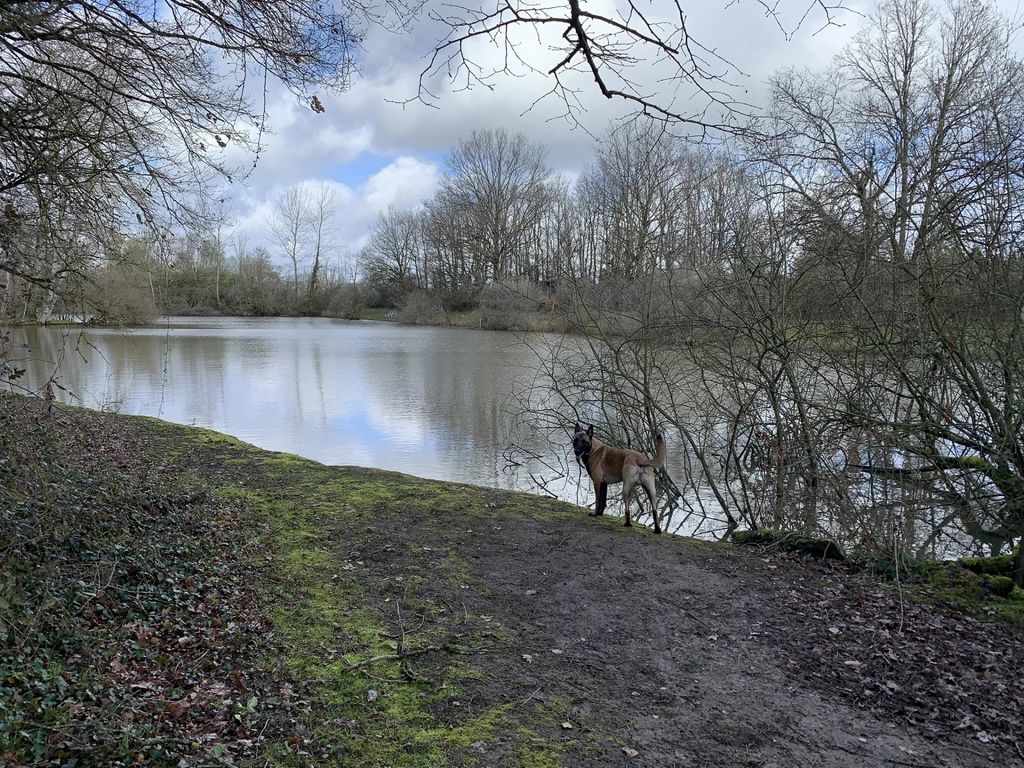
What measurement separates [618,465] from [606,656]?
115 inches

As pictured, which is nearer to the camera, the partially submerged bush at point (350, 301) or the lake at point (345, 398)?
the lake at point (345, 398)

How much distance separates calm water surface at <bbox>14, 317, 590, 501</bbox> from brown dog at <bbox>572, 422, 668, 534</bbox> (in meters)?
2.80

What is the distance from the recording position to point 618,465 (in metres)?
6.54

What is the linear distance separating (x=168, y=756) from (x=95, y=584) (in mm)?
1598

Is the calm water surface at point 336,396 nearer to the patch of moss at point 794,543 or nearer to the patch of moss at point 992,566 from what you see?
the patch of moss at point 794,543

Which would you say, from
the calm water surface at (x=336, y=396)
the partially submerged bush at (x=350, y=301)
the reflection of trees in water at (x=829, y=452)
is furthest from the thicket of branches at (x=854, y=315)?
the partially submerged bush at (x=350, y=301)

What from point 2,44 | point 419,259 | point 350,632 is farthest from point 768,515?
point 419,259

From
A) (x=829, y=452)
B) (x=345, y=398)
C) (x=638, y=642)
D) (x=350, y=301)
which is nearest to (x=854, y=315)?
(x=829, y=452)

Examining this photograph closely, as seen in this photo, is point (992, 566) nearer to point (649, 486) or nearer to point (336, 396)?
point (649, 486)

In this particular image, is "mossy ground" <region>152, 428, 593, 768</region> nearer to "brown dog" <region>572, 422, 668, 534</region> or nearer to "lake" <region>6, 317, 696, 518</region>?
"brown dog" <region>572, 422, 668, 534</region>

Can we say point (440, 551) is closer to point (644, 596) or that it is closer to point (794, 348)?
point (644, 596)

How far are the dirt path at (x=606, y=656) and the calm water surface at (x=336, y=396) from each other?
3209 millimetres

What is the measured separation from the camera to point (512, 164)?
155 ft

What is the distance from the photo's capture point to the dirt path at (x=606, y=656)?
9.57ft
